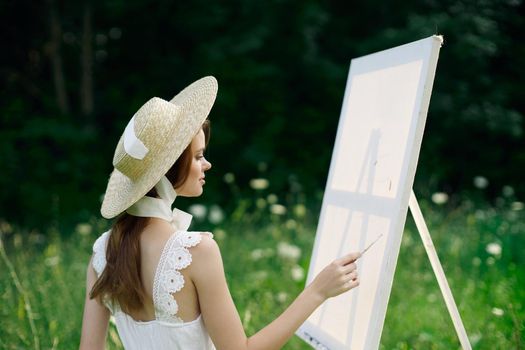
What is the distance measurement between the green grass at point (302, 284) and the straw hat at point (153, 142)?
98 cm

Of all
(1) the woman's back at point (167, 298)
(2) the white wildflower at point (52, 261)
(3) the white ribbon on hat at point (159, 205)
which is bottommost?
(2) the white wildflower at point (52, 261)

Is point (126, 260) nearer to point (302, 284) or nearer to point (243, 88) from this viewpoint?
point (302, 284)

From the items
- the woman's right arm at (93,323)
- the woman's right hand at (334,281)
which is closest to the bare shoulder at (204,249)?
the woman's right hand at (334,281)

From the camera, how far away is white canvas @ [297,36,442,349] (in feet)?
5.15

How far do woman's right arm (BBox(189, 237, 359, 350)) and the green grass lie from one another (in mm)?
786

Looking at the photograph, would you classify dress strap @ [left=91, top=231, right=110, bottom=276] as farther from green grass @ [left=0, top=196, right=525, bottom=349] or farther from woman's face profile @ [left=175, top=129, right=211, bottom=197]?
green grass @ [left=0, top=196, right=525, bottom=349]

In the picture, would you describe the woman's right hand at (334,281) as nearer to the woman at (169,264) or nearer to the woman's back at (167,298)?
the woman at (169,264)

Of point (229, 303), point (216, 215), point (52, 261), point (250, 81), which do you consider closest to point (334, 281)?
point (229, 303)

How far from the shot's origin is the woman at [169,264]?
1508 millimetres

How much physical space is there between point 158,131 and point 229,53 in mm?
6529

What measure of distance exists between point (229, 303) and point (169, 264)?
0.15 meters

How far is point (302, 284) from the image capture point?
352 centimetres

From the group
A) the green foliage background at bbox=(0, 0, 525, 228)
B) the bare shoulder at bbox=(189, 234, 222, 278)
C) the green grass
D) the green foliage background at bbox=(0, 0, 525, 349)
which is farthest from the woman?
the green foliage background at bbox=(0, 0, 525, 228)

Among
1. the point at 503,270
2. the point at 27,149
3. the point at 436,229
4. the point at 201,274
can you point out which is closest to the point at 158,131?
the point at 201,274
